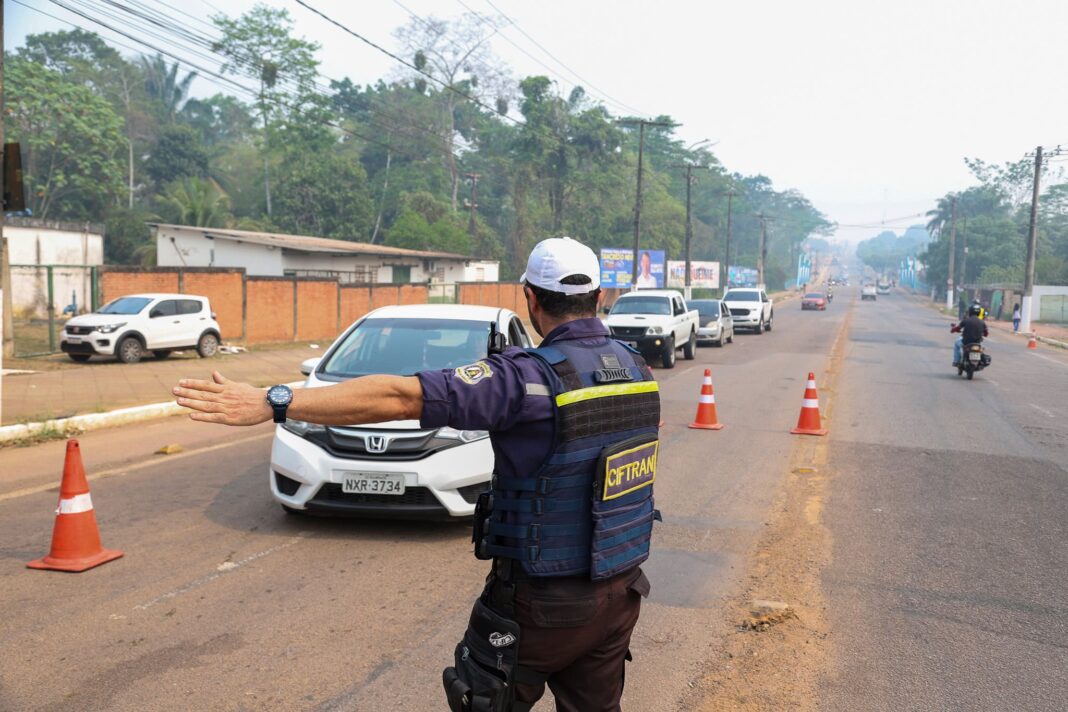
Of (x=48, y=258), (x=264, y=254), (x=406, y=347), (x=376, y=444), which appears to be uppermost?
(x=264, y=254)

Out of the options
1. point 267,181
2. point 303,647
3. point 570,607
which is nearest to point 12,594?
point 303,647

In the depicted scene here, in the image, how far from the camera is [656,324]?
821 inches

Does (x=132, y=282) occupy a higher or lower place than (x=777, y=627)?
higher

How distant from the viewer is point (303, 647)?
4.56 metres

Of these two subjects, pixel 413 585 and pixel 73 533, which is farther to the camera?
pixel 73 533

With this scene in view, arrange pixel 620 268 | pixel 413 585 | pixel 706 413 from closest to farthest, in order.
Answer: pixel 413 585 → pixel 706 413 → pixel 620 268

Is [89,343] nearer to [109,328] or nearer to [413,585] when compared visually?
[109,328]

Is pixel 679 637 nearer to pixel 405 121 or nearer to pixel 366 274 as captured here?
pixel 366 274

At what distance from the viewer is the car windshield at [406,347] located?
7.48 m

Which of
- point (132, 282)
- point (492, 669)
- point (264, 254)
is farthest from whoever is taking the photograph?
point (264, 254)

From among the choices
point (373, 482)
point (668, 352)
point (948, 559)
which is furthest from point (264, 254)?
point (948, 559)

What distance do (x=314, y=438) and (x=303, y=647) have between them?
2180mm

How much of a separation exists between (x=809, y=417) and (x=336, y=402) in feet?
34.0

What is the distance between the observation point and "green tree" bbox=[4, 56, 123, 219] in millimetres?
42719
